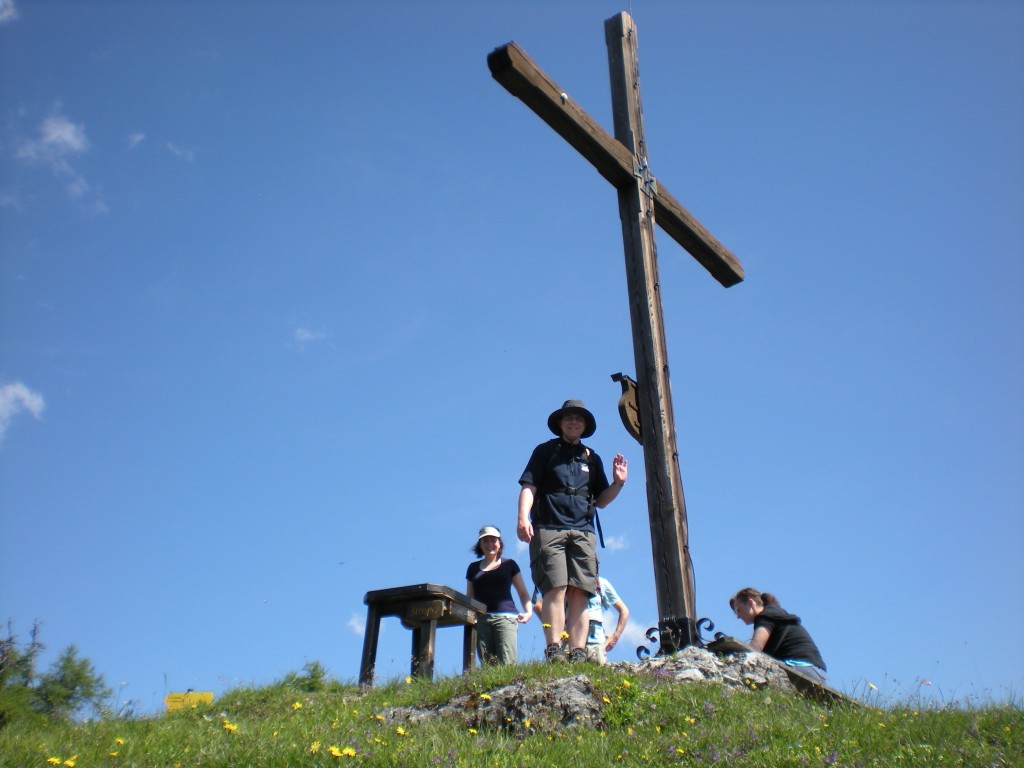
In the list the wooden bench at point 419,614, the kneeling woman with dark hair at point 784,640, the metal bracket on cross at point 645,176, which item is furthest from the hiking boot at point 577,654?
the metal bracket on cross at point 645,176

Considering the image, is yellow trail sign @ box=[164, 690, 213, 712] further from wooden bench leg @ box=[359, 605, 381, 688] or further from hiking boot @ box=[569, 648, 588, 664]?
hiking boot @ box=[569, 648, 588, 664]

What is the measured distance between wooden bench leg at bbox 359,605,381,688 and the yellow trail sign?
44.9 inches

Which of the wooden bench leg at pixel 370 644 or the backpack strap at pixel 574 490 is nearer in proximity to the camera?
the backpack strap at pixel 574 490

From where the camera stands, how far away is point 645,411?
294 inches

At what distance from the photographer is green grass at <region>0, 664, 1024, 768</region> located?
4.49 metres

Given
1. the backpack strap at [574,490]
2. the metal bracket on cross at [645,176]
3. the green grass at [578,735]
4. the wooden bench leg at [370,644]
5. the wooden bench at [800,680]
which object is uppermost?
the metal bracket on cross at [645,176]

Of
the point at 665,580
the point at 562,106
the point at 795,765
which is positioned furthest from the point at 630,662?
the point at 562,106

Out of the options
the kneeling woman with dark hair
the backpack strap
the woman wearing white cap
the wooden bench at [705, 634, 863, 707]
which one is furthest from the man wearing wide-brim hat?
the woman wearing white cap

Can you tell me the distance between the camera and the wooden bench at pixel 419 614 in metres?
7.87

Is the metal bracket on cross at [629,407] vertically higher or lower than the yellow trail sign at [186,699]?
higher

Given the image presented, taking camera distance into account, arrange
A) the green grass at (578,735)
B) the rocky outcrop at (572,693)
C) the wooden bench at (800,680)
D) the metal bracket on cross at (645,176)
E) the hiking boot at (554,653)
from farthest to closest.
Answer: the metal bracket on cross at (645,176), the hiking boot at (554,653), the wooden bench at (800,680), the rocky outcrop at (572,693), the green grass at (578,735)

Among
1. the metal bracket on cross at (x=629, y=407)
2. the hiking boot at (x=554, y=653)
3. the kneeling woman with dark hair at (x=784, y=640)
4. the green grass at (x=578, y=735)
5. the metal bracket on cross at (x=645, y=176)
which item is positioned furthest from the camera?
the metal bracket on cross at (x=645, y=176)

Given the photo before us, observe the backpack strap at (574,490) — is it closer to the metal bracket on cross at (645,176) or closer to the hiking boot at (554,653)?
the hiking boot at (554,653)

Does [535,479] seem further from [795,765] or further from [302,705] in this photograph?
[795,765]
